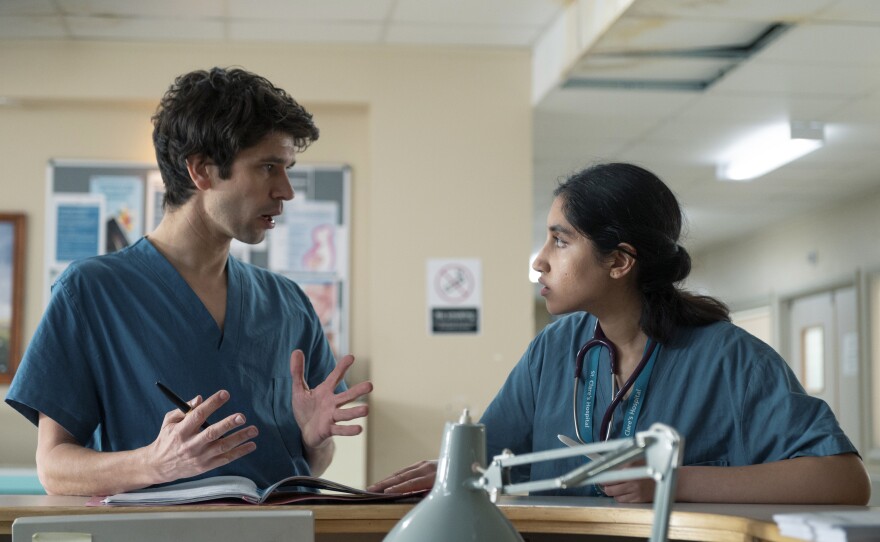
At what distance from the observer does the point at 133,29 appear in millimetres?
4945

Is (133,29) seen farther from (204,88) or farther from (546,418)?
(546,418)

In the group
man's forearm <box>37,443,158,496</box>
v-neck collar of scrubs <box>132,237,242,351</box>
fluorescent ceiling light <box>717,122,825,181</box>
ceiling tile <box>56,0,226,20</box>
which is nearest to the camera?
man's forearm <box>37,443,158,496</box>

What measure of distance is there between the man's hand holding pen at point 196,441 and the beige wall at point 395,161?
3602mm

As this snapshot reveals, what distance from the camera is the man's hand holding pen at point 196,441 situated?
141 cm

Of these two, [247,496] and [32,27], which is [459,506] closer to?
[247,496]

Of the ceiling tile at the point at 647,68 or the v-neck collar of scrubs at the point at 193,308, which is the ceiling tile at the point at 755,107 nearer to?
the ceiling tile at the point at 647,68

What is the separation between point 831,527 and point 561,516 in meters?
0.45

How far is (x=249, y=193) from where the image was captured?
2043 millimetres

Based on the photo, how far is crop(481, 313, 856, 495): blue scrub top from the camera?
1.78 m

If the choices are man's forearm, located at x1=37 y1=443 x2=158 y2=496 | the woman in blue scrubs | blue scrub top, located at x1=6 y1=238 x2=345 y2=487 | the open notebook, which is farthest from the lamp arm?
blue scrub top, located at x1=6 y1=238 x2=345 y2=487

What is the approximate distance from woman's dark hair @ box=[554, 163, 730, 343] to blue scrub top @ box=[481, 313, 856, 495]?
9 centimetres

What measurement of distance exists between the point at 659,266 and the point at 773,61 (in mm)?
2796

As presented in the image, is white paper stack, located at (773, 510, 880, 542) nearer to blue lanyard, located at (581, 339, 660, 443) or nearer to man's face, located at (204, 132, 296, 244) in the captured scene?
blue lanyard, located at (581, 339, 660, 443)

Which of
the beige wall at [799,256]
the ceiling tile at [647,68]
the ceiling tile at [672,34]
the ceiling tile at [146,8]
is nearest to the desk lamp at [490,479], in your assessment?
the ceiling tile at [672,34]
